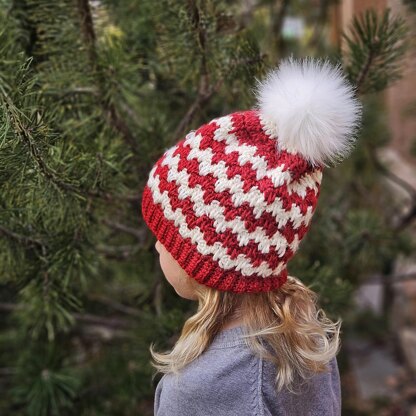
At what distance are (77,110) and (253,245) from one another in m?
0.56

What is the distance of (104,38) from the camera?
1275mm

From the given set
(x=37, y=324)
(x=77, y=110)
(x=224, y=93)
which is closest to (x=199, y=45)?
(x=224, y=93)

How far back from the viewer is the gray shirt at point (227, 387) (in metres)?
0.97

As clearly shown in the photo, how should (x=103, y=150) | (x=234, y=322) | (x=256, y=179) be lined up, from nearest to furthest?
(x=256, y=179), (x=234, y=322), (x=103, y=150)

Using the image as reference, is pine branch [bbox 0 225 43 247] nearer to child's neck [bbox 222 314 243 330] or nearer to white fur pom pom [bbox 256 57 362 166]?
child's neck [bbox 222 314 243 330]

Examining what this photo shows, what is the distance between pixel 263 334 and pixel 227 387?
11 cm

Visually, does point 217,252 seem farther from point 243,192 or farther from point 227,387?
point 227,387

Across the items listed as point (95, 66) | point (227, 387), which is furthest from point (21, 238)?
point (227, 387)

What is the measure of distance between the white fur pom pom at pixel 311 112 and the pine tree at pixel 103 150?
25cm

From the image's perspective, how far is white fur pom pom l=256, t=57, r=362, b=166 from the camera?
933 mm

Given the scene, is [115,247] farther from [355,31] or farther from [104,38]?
[355,31]

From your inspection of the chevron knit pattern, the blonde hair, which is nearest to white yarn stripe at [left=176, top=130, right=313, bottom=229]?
the chevron knit pattern

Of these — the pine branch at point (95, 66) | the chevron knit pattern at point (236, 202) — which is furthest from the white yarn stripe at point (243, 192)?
the pine branch at point (95, 66)

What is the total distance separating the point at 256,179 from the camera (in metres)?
0.93
